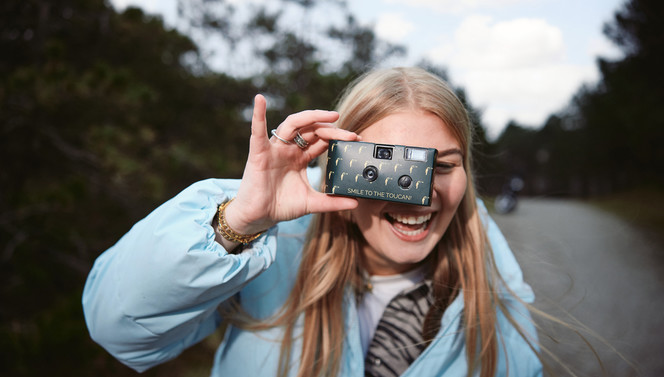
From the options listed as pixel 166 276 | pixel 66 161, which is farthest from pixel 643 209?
pixel 66 161

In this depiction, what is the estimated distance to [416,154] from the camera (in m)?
1.53

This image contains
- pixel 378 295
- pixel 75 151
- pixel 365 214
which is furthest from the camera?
pixel 75 151

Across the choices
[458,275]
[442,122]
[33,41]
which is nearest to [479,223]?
[458,275]

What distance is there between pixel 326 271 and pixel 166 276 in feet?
2.30

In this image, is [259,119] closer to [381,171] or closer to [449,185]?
[381,171]

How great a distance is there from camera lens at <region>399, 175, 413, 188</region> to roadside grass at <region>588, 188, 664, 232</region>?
4.19ft

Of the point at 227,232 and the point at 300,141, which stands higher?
the point at 300,141

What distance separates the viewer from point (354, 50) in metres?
17.2

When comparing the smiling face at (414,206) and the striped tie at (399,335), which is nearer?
the smiling face at (414,206)

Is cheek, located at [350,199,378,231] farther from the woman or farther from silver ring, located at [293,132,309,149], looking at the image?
silver ring, located at [293,132,309,149]

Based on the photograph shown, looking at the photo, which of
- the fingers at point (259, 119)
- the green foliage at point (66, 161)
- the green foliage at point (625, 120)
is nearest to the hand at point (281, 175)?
the fingers at point (259, 119)

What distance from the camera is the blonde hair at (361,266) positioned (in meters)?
1.72

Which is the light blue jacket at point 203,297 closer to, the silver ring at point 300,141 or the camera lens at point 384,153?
the silver ring at point 300,141

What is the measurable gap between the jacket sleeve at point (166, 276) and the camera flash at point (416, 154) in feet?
2.06
